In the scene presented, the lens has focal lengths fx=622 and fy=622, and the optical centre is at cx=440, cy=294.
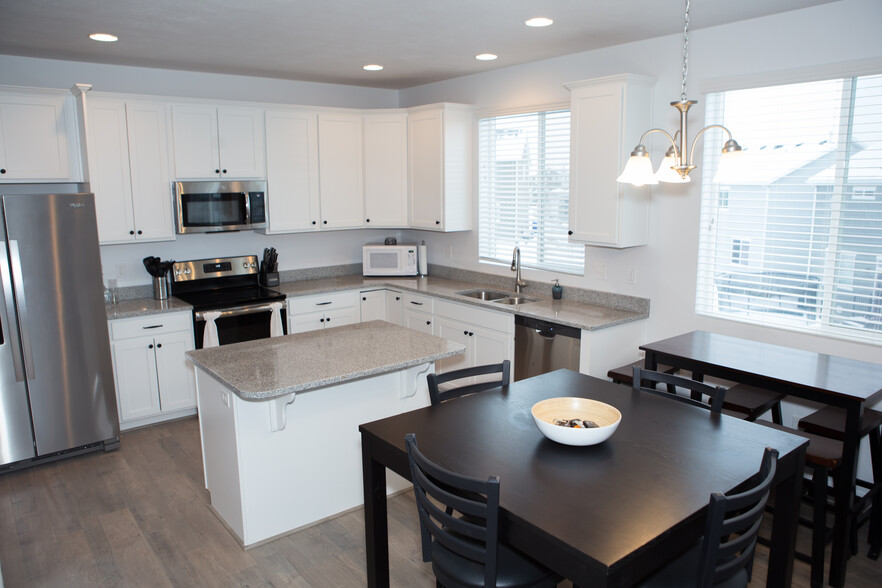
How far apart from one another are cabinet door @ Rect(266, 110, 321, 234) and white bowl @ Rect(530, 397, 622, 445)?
11.4 ft

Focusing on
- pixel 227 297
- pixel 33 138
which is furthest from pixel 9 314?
pixel 227 297

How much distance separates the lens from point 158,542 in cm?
309

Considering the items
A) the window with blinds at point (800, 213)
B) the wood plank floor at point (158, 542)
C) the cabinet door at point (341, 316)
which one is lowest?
the wood plank floor at point (158, 542)

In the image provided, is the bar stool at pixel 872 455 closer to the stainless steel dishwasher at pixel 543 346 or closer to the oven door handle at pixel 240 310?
the stainless steel dishwasher at pixel 543 346

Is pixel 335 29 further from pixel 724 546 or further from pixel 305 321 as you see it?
pixel 724 546

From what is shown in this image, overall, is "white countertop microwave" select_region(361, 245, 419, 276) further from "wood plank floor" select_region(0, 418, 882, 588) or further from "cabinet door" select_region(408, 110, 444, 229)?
"wood plank floor" select_region(0, 418, 882, 588)

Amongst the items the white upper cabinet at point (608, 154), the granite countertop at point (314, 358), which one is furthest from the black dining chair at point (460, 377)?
the white upper cabinet at point (608, 154)

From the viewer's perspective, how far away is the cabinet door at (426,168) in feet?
17.2

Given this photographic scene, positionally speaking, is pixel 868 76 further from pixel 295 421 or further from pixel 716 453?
pixel 295 421

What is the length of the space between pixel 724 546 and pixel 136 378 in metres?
3.96

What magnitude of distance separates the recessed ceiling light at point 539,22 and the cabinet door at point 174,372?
313cm

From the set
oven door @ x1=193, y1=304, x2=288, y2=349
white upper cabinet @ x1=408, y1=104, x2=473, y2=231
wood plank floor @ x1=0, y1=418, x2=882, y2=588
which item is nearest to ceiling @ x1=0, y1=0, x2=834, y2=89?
white upper cabinet @ x1=408, y1=104, x2=473, y2=231

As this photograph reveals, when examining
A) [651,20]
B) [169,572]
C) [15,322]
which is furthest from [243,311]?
[651,20]

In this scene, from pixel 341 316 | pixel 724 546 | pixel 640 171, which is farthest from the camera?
pixel 341 316
